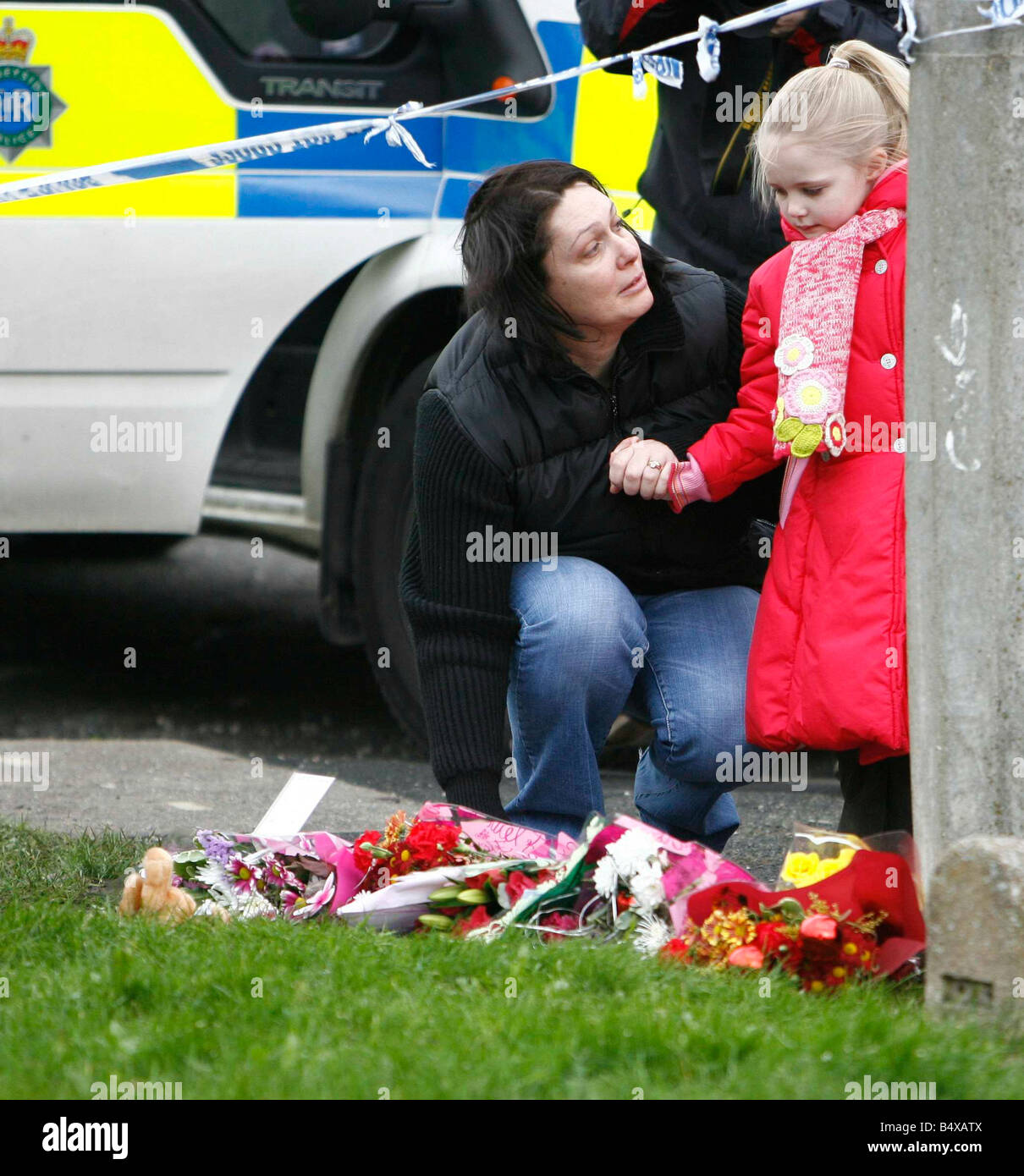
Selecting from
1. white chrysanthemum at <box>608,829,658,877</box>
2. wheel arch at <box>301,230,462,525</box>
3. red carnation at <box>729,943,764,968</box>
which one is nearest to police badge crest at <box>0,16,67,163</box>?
wheel arch at <box>301,230,462,525</box>

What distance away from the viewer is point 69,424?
13.1 feet

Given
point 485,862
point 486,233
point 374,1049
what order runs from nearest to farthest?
point 374,1049, point 485,862, point 486,233

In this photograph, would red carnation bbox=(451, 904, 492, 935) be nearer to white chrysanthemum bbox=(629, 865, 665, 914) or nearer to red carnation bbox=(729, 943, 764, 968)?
white chrysanthemum bbox=(629, 865, 665, 914)

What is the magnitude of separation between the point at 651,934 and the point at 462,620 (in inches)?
25.2

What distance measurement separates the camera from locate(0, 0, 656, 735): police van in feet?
12.8

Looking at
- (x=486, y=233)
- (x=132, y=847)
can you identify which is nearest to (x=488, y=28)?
(x=486, y=233)

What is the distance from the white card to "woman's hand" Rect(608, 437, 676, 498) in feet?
2.27

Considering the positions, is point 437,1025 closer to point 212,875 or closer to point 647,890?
point 647,890

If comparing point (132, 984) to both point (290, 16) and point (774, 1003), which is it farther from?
point (290, 16)

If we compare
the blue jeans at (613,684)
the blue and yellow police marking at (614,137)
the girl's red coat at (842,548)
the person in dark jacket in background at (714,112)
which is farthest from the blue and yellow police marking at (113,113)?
the girl's red coat at (842,548)

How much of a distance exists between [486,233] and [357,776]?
159cm

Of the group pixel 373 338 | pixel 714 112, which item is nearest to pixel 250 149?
pixel 373 338

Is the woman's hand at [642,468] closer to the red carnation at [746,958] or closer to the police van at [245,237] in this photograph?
the red carnation at [746,958]

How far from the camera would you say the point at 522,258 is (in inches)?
112
